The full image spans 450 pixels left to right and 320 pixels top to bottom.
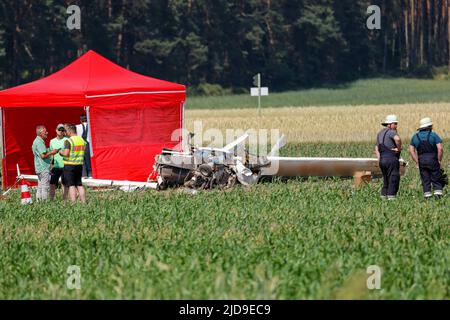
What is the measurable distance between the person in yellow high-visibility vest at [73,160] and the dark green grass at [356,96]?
61606 mm

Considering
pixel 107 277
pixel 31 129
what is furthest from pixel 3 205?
pixel 107 277

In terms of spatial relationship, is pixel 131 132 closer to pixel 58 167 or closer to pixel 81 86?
pixel 81 86

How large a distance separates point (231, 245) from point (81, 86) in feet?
34.3

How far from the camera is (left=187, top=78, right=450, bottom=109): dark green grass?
85.2 m

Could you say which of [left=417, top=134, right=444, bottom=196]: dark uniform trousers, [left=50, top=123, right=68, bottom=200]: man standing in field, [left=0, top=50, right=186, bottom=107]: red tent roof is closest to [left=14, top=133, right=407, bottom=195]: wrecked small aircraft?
[left=0, top=50, right=186, bottom=107]: red tent roof

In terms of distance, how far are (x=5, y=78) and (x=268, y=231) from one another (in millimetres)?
66199

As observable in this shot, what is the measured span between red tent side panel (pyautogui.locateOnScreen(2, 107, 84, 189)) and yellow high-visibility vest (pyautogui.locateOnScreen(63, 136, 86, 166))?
5000 mm

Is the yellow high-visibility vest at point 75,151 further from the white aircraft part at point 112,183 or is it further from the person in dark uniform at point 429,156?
the person in dark uniform at point 429,156

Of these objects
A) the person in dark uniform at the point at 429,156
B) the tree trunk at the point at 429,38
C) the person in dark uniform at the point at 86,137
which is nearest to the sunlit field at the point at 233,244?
the person in dark uniform at the point at 429,156

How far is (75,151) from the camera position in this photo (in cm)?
1895

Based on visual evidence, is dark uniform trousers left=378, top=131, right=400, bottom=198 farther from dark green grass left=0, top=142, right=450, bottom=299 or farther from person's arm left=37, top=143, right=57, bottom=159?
person's arm left=37, top=143, right=57, bottom=159

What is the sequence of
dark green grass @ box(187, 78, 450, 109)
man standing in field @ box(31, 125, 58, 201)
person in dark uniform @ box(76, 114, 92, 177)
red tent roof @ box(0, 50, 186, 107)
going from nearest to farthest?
man standing in field @ box(31, 125, 58, 201), red tent roof @ box(0, 50, 186, 107), person in dark uniform @ box(76, 114, 92, 177), dark green grass @ box(187, 78, 450, 109)

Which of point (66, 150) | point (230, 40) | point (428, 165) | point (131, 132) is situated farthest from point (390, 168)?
point (230, 40)

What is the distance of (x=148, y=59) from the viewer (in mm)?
90500
